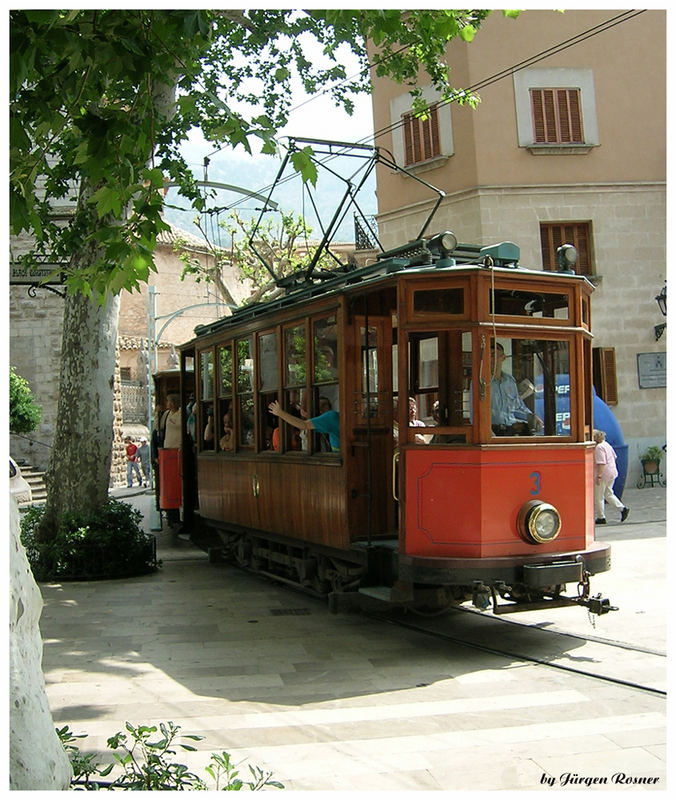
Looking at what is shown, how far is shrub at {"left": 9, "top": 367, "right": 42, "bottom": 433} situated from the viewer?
24703 millimetres

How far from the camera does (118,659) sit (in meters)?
7.64

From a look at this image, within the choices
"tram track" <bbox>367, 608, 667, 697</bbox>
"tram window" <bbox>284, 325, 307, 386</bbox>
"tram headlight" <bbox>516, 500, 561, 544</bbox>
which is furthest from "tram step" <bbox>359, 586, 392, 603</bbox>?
"tram window" <bbox>284, 325, 307, 386</bbox>

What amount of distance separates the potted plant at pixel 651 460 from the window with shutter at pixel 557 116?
22.4ft

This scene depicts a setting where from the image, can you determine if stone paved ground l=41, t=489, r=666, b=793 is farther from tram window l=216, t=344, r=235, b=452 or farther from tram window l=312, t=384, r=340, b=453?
tram window l=216, t=344, r=235, b=452

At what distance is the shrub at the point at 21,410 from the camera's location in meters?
24.7

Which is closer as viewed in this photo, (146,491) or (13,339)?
(13,339)

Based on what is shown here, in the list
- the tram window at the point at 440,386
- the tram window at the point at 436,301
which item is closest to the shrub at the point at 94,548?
the tram window at the point at 440,386

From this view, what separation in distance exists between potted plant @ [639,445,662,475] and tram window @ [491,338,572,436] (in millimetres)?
→ 13324

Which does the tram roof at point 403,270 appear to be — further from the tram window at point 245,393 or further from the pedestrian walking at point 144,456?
the pedestrian walking at point 144,456

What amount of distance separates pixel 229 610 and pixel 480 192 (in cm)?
1308

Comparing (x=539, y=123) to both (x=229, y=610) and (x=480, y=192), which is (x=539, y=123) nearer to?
(x=480, y=192)

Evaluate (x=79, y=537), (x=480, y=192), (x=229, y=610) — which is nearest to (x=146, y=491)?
(x=480, y=192)

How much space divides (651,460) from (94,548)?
13.0 metres

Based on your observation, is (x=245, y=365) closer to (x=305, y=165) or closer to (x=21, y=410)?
(x=305, y=165)
